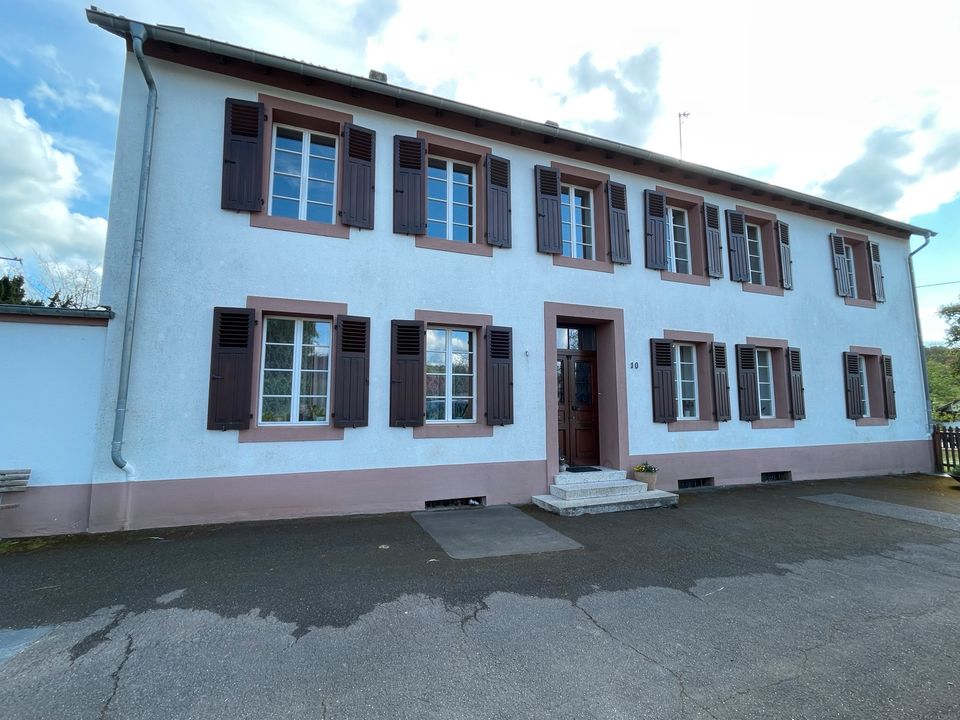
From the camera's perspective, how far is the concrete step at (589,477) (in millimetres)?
7148

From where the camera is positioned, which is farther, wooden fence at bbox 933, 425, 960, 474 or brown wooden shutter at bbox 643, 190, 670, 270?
wooden fence at bbox 933, 425, 960, 474

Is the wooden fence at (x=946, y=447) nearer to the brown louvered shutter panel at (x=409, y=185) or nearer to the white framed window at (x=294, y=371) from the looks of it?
the brown louvered shutter panel at (x=409, y=185)

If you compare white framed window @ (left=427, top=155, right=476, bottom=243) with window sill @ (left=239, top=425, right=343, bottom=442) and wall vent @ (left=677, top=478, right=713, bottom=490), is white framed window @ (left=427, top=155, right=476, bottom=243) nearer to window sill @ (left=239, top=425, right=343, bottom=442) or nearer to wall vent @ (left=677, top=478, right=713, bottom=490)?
window sill @ (left=239, top=425, right=343, bottom=442)

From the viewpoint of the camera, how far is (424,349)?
6660 mm

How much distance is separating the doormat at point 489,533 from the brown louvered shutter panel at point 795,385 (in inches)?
268

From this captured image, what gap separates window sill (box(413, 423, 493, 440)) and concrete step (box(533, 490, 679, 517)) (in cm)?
132

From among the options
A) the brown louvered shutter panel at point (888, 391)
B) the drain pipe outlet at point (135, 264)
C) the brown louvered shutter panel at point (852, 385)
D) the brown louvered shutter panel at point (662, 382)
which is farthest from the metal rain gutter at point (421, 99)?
the brown louvered shutter panel at point (888, 391)

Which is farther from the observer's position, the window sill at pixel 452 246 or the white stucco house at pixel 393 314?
the window sill at pixel 452 246

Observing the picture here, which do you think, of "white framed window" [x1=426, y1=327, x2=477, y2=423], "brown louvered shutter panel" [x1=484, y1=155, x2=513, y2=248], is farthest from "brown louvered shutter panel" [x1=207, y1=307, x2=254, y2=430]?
"brown louvered shutter panel" [x1=484, y1=155, x2=513, y2=248]

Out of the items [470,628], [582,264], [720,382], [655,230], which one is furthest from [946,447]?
[470,628]

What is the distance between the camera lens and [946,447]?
36.1 ft

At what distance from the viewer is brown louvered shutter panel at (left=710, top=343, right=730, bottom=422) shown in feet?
28.3

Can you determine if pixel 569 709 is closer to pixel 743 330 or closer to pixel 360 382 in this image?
pixel 360 382

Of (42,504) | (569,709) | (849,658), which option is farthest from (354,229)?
(849,658)
